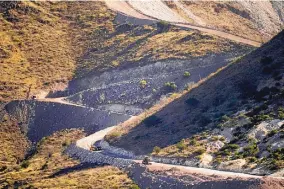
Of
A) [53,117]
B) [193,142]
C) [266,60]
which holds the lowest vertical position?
[53,117]

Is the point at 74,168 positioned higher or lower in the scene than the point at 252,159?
lower

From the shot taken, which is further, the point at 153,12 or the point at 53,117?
the point at 153,12

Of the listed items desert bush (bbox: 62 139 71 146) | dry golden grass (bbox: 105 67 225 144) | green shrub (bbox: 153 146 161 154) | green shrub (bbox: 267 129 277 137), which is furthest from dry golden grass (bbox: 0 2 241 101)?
green shrub (bbox: 267 129 277 137)

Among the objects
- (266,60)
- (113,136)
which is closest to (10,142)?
(113,136)

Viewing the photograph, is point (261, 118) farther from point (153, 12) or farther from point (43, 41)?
point (153, 12)

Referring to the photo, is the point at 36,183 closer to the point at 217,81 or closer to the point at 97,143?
the point at 97,143

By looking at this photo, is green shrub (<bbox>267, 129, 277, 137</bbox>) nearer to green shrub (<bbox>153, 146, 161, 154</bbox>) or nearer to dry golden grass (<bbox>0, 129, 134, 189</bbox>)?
green shrub (<bbox>153, 146, 161, 154</bbox>)
